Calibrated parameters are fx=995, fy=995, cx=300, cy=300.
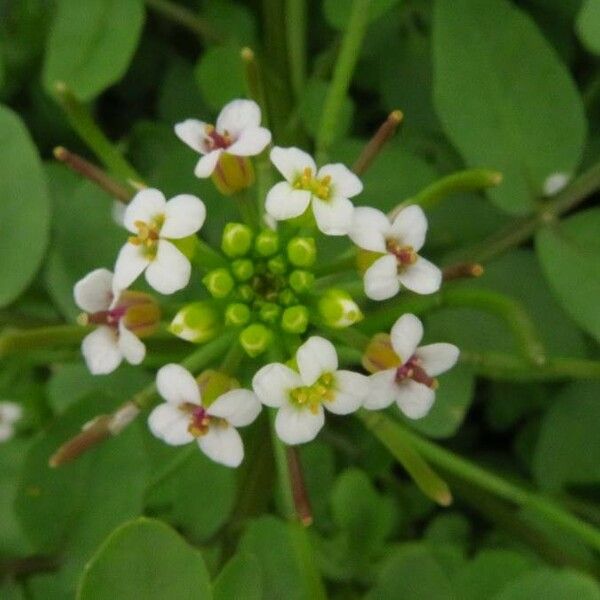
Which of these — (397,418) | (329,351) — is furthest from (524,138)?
(329,351)

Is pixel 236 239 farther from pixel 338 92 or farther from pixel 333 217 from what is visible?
pixel 338 92

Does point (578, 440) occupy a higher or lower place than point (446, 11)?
lower

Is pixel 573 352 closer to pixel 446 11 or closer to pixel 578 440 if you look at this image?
pixel 578 440

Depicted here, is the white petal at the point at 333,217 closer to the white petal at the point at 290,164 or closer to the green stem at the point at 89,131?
the white petal at the point at 290,164

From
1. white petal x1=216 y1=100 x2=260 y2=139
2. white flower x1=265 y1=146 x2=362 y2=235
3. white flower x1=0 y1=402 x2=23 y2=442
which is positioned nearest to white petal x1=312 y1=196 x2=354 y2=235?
white flower x1=265 y1=146 x2=362 y2=235

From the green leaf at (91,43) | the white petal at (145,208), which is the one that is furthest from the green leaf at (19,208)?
the white petal at (145,208)

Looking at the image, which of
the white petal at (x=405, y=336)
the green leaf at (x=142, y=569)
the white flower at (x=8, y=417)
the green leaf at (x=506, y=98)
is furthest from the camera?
the white flower at (x=8, y=417)
